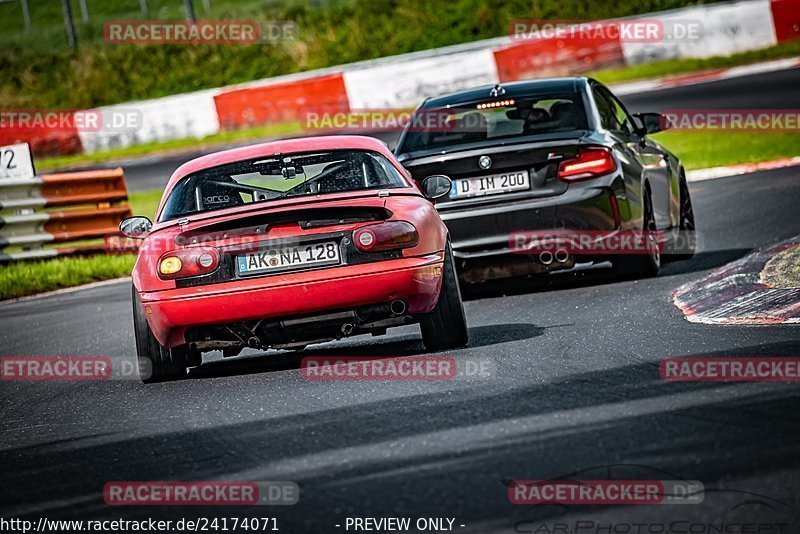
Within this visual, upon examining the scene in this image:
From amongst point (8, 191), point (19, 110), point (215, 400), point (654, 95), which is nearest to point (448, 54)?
point (654, 95)

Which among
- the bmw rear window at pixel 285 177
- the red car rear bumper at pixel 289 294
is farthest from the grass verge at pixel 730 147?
the red car rear bumper at pixel 289 294

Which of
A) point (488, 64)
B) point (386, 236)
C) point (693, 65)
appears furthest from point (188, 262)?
point (693, 65)

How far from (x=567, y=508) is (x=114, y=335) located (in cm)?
672

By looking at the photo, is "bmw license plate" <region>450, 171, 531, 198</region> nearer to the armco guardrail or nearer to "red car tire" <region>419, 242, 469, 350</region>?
"red car tire" <region>419, 242, 469, 350</region>

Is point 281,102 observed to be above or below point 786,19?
below

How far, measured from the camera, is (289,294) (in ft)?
24.2

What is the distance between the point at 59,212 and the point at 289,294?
397 inches

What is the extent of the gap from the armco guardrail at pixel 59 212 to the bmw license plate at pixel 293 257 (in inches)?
378

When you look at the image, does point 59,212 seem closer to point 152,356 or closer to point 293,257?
point 152,356

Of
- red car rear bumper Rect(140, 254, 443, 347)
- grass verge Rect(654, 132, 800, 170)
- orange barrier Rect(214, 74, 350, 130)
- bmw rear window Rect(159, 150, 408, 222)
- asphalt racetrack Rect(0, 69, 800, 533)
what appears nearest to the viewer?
asphalt racetrack Rect(0, 69, 800, 533)

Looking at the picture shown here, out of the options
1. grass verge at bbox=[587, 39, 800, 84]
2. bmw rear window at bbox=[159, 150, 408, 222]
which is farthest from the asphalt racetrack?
grass verge at bbox=[587, 39, 800, 84]

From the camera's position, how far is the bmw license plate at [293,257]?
742cm

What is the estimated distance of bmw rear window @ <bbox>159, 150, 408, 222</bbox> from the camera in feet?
26.8

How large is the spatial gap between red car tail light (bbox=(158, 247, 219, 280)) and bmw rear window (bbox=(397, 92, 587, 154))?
339 centimetres
